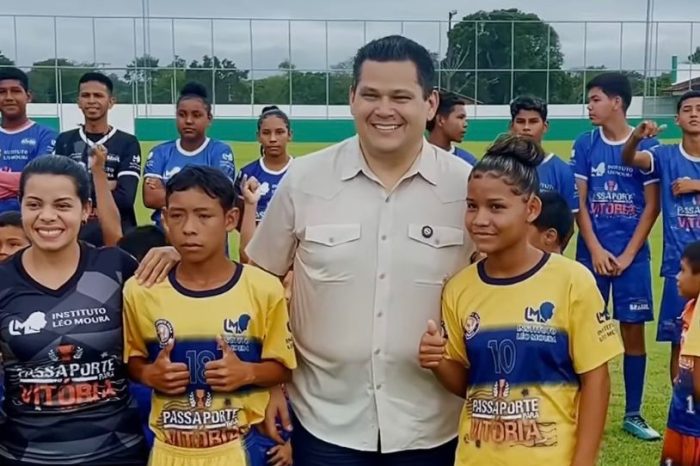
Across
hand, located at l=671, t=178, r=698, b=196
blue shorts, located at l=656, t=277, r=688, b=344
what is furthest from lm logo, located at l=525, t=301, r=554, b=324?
hand, located at l=671, t=178, r=698, b=196

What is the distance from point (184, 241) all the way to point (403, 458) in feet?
3.22

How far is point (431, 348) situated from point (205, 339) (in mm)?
707

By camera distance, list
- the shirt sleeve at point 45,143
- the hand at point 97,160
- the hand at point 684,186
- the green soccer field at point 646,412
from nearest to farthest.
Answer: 1. the green soccer field at point 646,412
2. the hand at point 97,160
3. the hand at point 684,186
4. the shirt sleeve at point 45,143

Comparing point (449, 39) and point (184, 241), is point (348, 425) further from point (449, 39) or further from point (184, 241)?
point (449, 39)

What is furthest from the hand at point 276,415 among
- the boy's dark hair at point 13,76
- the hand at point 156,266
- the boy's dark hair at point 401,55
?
the boy's dark hair at point 13,76

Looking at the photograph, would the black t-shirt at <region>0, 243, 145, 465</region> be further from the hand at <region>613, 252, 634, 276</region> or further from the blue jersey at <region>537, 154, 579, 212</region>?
the hand at <region>613, 252, 634, 276</region>

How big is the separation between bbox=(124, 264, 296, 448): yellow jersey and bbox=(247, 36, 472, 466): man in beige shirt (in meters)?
0.12

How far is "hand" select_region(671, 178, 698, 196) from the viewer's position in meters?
5.26

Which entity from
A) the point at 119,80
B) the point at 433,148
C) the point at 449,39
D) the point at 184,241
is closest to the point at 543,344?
the point at 433,148

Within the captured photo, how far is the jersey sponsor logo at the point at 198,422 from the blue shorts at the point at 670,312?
3341 mm

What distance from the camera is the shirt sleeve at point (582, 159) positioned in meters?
5.91

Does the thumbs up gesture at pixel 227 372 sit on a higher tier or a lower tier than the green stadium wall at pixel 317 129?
lower

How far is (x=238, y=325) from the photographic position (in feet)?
9.00

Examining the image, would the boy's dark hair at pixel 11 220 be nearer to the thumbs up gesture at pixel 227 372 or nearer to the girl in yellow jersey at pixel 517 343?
the thumbs up gesture at pixel 227 372
